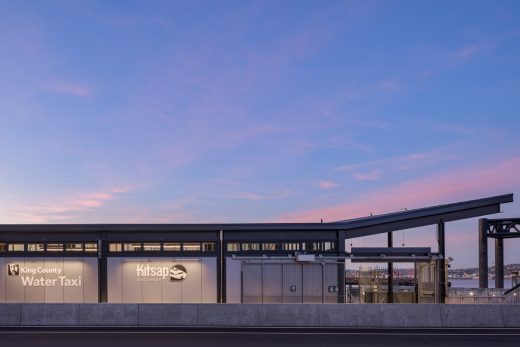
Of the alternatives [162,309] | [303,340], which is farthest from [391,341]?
[162,309]

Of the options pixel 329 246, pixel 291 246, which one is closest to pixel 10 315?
pixel 291 246

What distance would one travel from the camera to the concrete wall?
2025 centimetres

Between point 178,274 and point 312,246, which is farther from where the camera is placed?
point 312,246

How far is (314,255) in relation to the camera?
2880cm

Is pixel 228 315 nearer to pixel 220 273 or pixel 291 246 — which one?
pixel 220 273

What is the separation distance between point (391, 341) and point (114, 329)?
31.4ft

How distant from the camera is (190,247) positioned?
29.5m

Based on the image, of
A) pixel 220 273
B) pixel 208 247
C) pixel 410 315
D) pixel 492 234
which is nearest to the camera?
pixel 410 315

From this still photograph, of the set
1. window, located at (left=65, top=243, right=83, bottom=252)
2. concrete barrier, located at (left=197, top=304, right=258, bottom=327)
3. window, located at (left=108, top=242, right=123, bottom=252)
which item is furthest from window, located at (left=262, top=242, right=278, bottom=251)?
window, located at (left=65, top=243, right=83, bottom=252)

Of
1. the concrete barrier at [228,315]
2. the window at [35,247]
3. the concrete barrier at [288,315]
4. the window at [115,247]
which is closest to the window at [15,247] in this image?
the window at [35,247]

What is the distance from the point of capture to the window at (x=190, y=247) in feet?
96.6

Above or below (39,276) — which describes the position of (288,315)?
below

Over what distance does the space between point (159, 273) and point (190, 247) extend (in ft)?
7.06

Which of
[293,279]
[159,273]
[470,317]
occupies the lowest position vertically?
[470,317]
